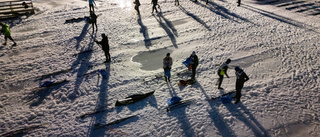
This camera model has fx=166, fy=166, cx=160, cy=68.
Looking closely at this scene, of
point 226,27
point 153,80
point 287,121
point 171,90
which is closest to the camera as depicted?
point 287,121

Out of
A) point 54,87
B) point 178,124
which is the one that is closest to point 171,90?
point 178,124

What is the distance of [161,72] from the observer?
8.84 meters

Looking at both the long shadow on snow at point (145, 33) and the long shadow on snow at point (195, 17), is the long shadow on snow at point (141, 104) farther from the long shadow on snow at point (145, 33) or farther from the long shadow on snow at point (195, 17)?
the long shadow on snow at point (195, 17)

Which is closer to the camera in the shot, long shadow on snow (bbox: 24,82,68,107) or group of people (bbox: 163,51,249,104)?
group of people (bbox: 163,51,249,104)

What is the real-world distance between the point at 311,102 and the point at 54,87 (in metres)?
11.3

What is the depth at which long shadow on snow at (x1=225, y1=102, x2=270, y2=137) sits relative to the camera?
567 centimetres

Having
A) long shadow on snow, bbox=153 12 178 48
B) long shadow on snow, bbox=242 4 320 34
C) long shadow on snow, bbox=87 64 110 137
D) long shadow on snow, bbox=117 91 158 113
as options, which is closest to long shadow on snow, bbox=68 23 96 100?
long shadow on snow, bbox=87 64 110 137

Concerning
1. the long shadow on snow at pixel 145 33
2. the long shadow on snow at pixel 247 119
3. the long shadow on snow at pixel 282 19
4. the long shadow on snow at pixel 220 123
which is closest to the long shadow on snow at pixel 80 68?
the long shadow on snow at pixel 145 33

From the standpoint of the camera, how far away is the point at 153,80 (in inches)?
326

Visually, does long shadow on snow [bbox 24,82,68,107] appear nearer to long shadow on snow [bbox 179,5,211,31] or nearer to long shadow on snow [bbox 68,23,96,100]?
long shadow on snow [bbox 68,23,96,100]

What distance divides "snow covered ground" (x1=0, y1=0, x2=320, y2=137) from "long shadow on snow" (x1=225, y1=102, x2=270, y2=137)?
38 millimetres

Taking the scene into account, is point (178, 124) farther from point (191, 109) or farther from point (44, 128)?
point (44, 128)

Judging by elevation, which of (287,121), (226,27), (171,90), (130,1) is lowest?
(287,121)

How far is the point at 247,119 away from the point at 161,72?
4.48m
